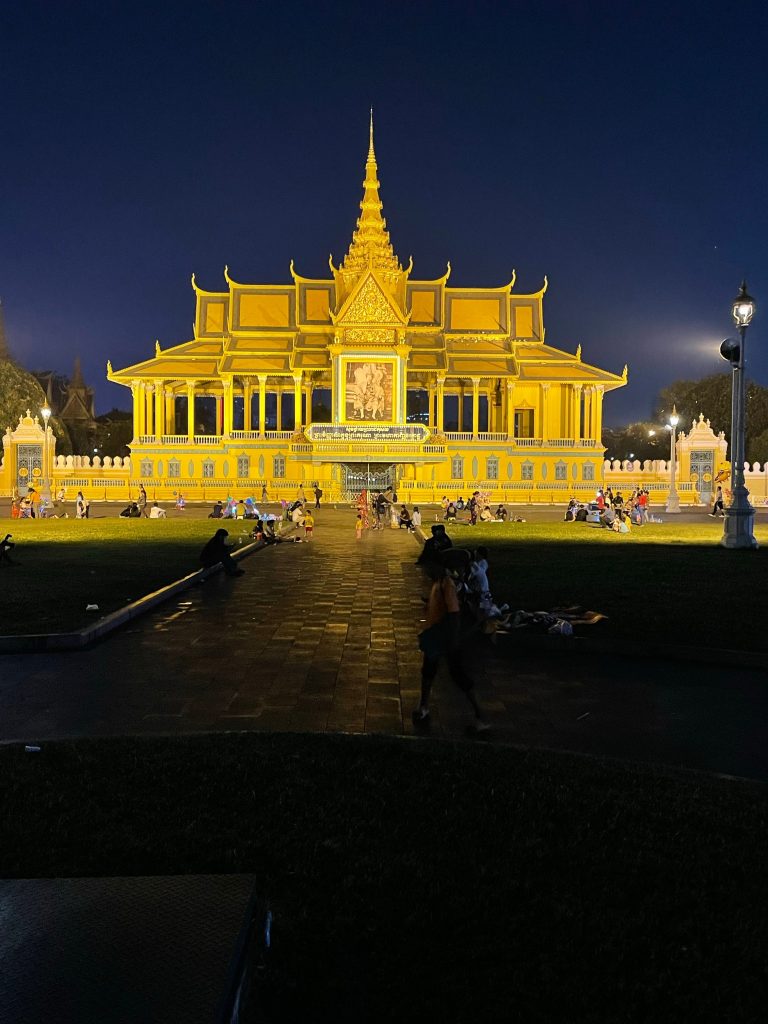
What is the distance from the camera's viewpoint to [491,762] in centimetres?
539

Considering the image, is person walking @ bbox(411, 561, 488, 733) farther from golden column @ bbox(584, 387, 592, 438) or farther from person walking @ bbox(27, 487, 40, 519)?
golden column @ bbox(584, 387, 592, 438)

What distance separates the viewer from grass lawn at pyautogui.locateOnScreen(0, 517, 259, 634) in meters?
10.8

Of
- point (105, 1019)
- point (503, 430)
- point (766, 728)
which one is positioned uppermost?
point (503, 430)

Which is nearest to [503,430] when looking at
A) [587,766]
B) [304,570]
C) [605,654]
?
[304,570]

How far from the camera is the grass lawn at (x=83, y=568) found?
10828mm

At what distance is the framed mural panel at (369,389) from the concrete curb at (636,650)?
148 ft

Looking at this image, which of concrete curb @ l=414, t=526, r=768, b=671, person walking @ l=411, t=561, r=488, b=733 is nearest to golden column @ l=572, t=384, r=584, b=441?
concrete curb @ l=414, t=526, r=768, b=671

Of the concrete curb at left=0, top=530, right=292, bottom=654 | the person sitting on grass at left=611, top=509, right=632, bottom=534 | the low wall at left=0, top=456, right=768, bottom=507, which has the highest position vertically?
the low wall at left=0, top=456, right=768, bottom=507

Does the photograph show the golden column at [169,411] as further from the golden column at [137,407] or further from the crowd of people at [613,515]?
the crowd of people at [613,515]

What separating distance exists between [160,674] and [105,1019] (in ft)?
20.1

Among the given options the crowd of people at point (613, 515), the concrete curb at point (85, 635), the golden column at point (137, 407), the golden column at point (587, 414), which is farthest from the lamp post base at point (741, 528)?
the golden column at point (137, 407)

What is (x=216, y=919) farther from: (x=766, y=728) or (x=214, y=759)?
(x=766, y=728)

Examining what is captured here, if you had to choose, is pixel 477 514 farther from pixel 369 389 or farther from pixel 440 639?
pixel 440 639

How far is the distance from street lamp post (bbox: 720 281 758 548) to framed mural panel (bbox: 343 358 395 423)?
33.4 m
